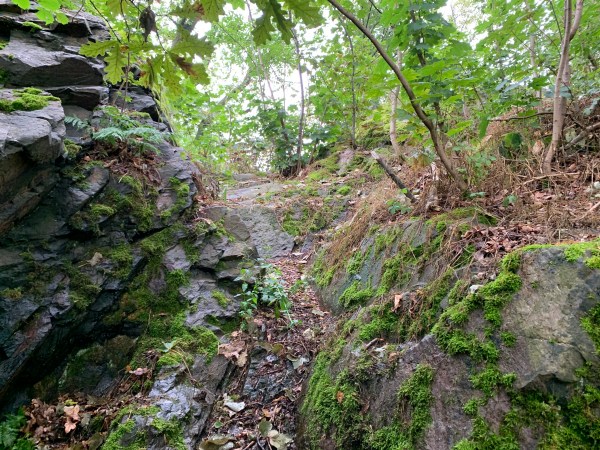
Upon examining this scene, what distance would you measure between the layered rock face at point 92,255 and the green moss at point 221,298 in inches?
0.8

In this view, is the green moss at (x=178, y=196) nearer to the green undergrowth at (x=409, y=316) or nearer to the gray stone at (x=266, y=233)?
the gray stone at (x=266, y=233)

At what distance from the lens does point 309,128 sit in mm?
9227

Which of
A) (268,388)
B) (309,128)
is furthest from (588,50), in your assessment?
(309,128)

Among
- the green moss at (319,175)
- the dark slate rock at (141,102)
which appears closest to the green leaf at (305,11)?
the dark slate rock at (141,102)

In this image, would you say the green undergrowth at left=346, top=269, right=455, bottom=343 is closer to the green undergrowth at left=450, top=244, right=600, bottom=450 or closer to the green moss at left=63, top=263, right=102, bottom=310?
the green undergrowth at left=450, top=244, right=600, bottom=450

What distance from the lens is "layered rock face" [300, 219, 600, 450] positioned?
1739 millimetres

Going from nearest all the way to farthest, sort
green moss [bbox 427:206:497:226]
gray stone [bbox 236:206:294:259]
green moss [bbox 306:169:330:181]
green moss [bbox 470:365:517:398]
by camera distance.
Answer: green moss [bbox 470:365:517:398] → green moss [bbox 427:206:497:226] → gray stone [bbox 236:206:294:259] → green moss [bbox 306:169:330:181]

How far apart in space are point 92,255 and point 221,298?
4.50 ft

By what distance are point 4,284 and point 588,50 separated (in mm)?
6622

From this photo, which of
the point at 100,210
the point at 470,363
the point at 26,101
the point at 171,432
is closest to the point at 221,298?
the point at 171,432

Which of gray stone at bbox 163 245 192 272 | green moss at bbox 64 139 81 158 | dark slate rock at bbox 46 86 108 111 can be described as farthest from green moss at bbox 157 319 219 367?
dark slate rock at bbox 46 86 108 111

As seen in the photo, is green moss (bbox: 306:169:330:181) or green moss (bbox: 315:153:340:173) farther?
green moss (bbox: 315:153:340:173)

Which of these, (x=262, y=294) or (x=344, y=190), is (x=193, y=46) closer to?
(x=262, y=294)

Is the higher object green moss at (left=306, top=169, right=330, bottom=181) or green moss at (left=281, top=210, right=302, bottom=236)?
green moss at (left=306, top=169, right=330, bottom=181)
